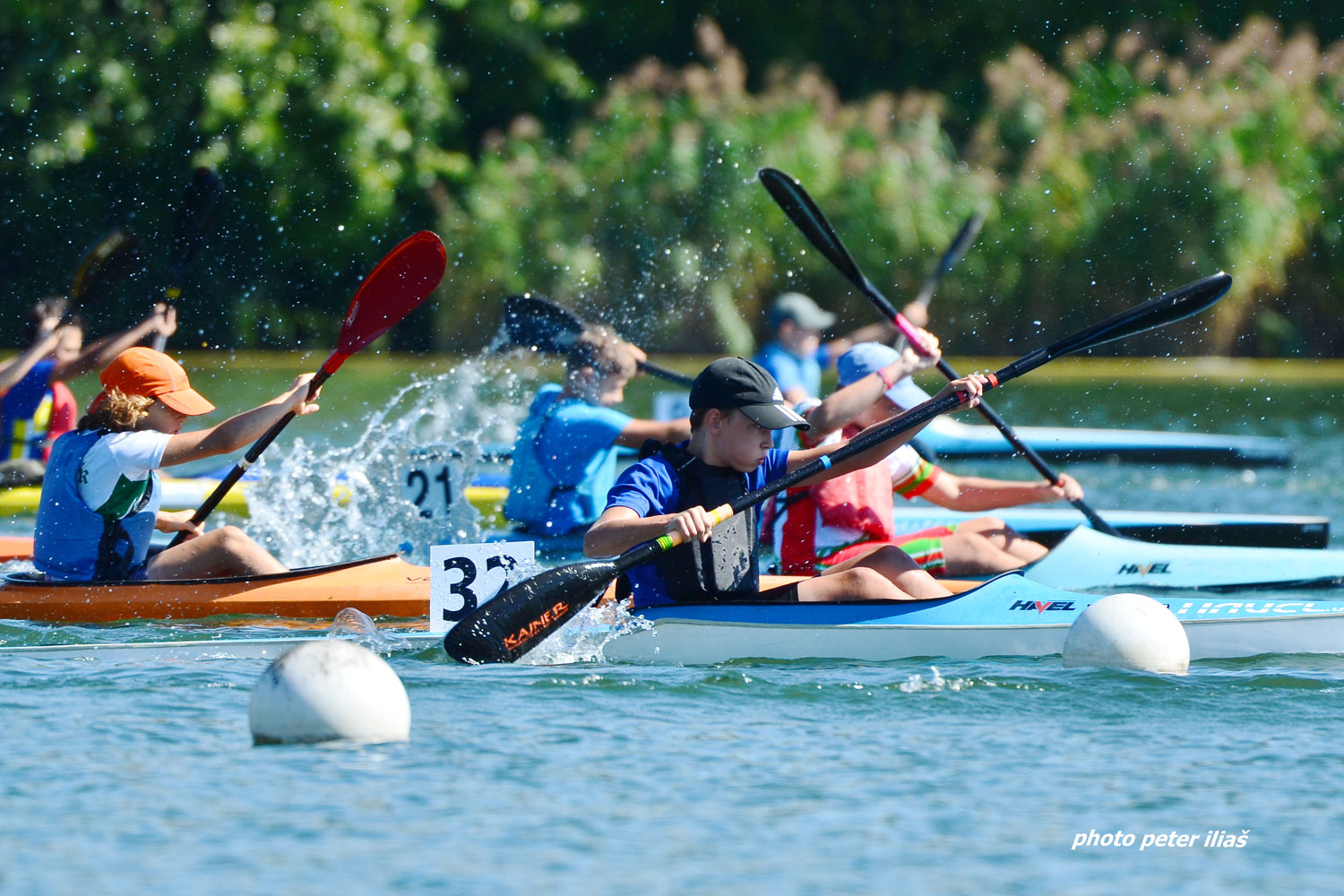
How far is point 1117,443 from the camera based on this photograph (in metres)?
12.5

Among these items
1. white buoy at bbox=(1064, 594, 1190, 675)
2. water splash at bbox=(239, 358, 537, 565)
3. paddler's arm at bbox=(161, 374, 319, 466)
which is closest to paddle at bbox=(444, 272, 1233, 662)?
white buoy at bbox=(1064, 594, 1190, 675)

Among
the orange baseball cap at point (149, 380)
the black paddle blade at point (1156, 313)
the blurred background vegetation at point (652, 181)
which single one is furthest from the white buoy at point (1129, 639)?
the blurred background vegetation at point (652, 181)

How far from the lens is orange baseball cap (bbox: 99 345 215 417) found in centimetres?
593

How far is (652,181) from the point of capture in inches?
757

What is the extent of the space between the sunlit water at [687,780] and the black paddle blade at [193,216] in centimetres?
318

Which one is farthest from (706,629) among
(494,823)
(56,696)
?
(56,696)

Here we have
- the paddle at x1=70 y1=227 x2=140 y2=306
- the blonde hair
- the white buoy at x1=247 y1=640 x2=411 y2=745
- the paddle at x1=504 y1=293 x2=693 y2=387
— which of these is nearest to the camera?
the white buoy at x1=247 y1=640 x2=411 y2=745

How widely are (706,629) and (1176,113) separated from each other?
15057 mm

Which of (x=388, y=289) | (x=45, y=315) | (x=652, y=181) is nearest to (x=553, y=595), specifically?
(x=388, y=289)

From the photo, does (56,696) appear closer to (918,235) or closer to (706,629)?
(706,629)

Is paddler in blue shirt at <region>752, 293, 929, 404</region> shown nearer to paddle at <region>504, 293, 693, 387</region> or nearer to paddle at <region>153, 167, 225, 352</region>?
paddle at <region>504, 293, 693, 387</region>

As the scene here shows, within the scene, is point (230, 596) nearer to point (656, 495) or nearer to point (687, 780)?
point (656, 495)

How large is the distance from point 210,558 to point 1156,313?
357 centimetres

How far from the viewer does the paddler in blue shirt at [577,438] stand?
7.52m
